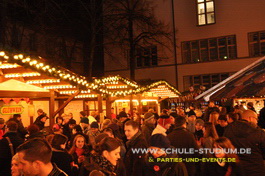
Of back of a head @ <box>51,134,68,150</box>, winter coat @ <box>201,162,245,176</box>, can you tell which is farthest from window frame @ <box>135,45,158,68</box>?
winter coat @ <box>201,162,245,176</box>

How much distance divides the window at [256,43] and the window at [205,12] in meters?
4.14

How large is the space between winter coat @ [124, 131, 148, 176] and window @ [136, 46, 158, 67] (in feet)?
77.0

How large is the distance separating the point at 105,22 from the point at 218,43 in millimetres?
11429

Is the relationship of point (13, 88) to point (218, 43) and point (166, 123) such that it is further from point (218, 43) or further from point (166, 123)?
point (218, 43)

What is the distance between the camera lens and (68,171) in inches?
170

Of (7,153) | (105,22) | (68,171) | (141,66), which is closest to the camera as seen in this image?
(68,171)

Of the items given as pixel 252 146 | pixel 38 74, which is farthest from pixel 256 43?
pixel 252 146

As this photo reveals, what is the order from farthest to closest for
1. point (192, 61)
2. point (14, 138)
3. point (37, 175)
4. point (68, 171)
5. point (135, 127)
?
point (192, 61)
point (14, 138)
point (135, 127)
point (68, 171)
point (37, 175)

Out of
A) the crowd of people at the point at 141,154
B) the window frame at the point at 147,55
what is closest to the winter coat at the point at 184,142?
the crowd of people at the point at 141,154

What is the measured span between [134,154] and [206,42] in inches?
938

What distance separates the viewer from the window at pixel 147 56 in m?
28.7

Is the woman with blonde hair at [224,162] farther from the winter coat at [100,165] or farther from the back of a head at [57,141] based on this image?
the back of a head at [57,141]

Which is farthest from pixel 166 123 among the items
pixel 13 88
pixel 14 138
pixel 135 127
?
pixel 13 88

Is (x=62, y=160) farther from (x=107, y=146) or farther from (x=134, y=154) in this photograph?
(x=134, y=154)
